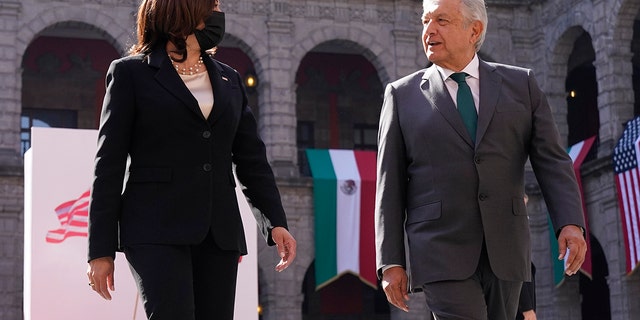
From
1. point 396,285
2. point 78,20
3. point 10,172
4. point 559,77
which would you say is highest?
point 78,20

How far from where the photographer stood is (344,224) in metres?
24.4

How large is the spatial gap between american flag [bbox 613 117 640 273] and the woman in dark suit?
18.2 metres

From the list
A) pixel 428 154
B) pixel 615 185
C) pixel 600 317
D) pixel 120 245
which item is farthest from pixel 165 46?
pixel 600 317

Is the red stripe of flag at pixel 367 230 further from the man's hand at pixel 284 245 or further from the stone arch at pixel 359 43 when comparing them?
the man's hand at pixel 284 245

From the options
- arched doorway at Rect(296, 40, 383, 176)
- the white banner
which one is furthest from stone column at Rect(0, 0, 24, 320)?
the white banner

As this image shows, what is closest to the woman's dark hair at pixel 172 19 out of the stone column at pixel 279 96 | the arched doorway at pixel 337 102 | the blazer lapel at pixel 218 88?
the blazer lapel at pixel 218 88

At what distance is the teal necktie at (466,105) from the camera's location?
17.1 feet

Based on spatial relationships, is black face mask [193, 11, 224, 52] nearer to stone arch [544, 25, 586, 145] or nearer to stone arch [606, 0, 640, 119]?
stone arch [606, 0, 640, 119]

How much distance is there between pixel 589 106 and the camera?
28.0m

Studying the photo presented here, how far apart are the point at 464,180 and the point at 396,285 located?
1.66 ft

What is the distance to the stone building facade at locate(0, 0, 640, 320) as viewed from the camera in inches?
928

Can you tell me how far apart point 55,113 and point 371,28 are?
7.08 meters

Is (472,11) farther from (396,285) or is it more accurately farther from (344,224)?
(344,224)

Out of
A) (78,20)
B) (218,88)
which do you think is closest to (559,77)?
(78,20)
